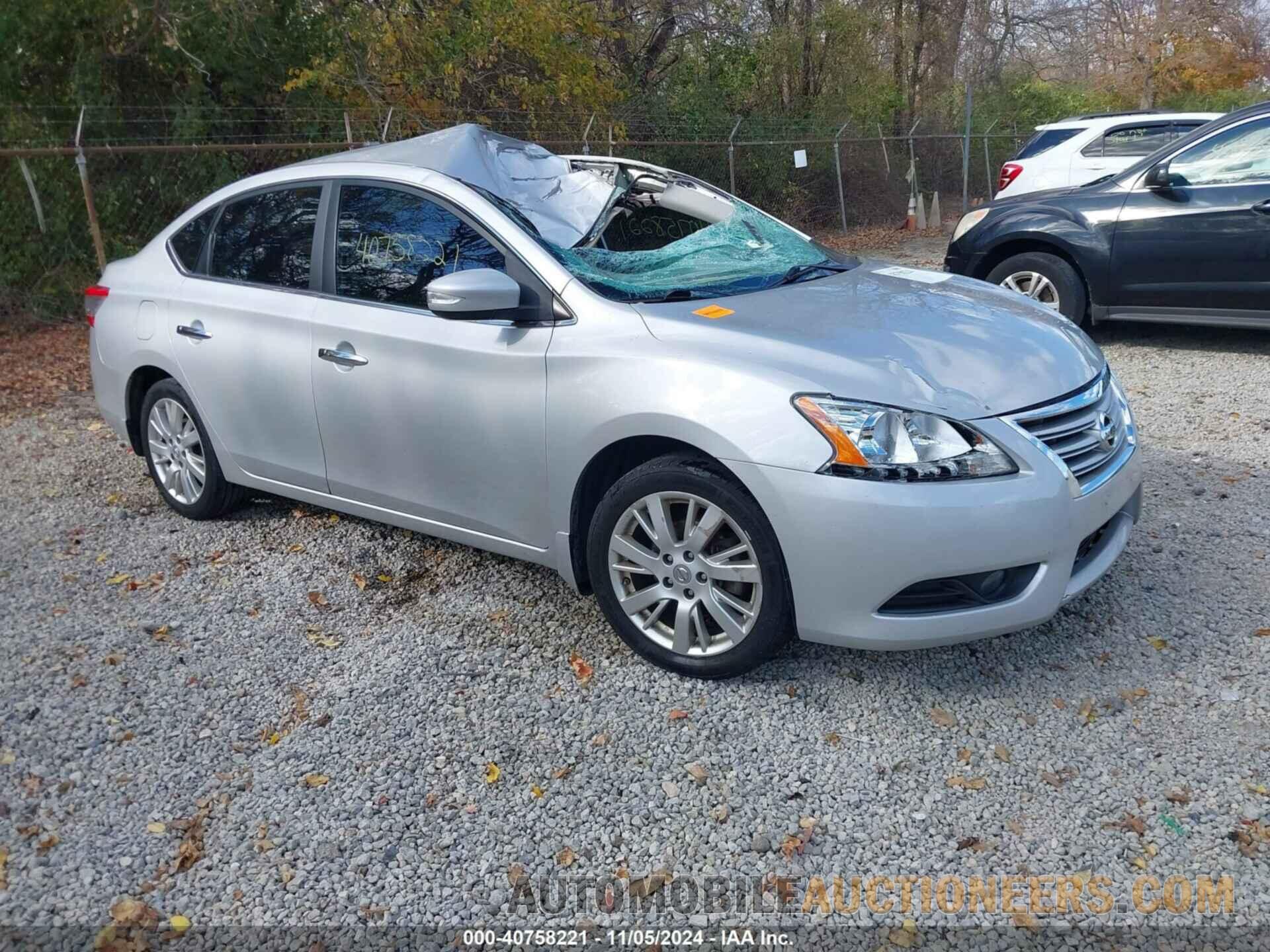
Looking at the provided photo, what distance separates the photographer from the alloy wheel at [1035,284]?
7996 millimetres

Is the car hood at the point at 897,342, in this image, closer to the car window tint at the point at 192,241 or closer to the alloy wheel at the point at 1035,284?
the car window tint at the point at 192,241

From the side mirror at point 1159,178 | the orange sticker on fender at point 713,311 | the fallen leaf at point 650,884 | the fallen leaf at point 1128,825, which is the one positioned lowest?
the fallen leaf at point 1128,825

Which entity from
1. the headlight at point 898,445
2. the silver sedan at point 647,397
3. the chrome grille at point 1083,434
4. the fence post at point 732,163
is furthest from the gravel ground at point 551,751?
the fence post at point 732,163

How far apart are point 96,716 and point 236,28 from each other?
10333 millimetres

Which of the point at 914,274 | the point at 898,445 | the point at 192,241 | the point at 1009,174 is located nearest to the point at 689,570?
the point at 898,445

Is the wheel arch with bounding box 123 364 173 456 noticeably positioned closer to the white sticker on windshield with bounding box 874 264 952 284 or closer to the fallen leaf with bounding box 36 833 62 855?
the fallen leaf with bounding box 36 833 62 855

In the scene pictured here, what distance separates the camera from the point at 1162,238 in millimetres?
7410

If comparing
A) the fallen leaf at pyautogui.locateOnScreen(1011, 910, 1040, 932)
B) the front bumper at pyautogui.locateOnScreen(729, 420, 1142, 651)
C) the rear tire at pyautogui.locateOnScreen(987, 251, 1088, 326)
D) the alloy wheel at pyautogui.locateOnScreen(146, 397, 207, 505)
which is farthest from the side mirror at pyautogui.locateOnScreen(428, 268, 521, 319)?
the rear tire at pyautogui.locateOnScreen(987, 251, 1088, 326)

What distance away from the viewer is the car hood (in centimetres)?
319

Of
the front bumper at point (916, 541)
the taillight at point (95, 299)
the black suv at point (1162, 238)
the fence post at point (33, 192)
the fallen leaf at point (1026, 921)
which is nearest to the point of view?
the fallen leaf at point (1026, 921)

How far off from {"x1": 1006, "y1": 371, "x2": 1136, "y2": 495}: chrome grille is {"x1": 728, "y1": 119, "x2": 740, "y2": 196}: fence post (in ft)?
41.3

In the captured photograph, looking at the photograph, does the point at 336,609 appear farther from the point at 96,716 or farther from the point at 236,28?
the point at 236,28

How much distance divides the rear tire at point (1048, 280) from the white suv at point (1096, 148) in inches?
135

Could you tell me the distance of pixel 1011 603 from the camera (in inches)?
125
